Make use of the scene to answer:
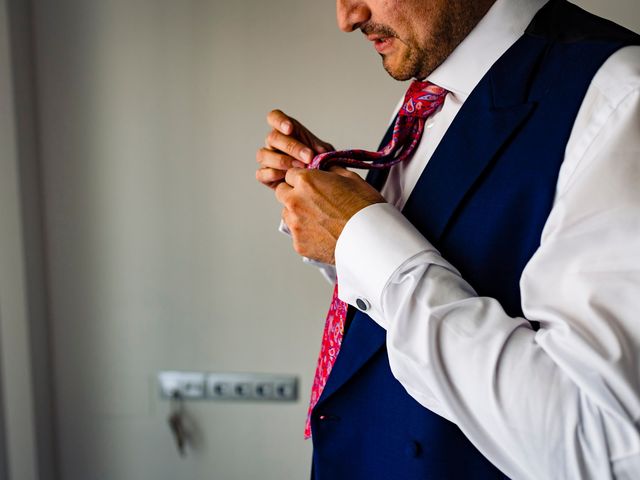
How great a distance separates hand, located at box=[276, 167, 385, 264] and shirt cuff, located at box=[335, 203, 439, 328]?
0.09 feet

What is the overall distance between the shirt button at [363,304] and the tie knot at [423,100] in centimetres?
33

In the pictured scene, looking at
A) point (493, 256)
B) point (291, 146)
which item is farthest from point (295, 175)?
point (493, 256)

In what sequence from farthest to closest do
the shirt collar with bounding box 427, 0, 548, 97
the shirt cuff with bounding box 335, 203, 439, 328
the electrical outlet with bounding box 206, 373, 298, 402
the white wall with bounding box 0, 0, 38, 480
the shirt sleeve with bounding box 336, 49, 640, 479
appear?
the electrical outlet with bounding box 206, 373, 298, 402 → the white wall with bounding box 0, 0, 38, 480 → the shirt collar with bounding box 427, 0, 548, 97 → the shirt cuff with bounding box 335, 203, 439, 328 → the shirt sleeve with bounding box 336, 49, 640, 479

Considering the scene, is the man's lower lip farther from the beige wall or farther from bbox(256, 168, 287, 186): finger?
the beige wall

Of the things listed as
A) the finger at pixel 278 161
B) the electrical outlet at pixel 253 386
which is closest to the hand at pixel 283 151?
the finger at pixel 278 161

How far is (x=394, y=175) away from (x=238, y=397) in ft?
3.26

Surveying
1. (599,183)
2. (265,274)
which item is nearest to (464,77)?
(599,183)

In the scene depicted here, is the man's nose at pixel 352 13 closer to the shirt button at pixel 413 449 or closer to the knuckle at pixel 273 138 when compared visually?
the knuckle at pixel 273 138

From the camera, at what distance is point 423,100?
83 centimetres

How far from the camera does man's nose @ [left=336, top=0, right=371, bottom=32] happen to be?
785mm

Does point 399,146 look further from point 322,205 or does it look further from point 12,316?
point 12,316

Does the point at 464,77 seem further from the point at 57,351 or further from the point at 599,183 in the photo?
the point at 57,351

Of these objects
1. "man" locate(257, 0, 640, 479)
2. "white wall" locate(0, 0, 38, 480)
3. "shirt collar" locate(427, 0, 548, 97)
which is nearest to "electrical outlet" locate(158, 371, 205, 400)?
"white wall" locate(0, 0, 38, 480)

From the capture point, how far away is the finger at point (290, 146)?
89cm
